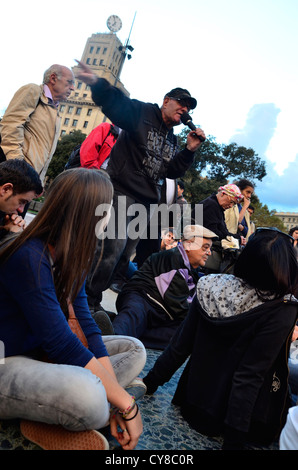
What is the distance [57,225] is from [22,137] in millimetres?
2274

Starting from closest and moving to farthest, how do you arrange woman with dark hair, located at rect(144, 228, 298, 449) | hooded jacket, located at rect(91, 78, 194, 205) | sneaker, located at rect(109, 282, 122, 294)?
woman with dark hair, located at rect(144, 228, 298, 449)
hooded jacket, located at rect(91, 78, 194, 205)
sneaker, located at rect(109, 282, 122, 294)

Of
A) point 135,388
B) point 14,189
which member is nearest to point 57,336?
point 135,388

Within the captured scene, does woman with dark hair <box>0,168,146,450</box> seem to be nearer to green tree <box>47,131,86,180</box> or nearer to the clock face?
green tree <box>47,131,86,180</box>

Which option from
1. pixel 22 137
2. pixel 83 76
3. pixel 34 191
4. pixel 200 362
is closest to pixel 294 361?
pixel 200 362

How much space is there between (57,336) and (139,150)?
225 centimetres

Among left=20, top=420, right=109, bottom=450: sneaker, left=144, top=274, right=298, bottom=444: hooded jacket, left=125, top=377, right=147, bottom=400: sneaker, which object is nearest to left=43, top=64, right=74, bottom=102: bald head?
left=144, top=274, right=298, bottom=444: hooded jacket

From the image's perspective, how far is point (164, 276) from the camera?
11.8ft

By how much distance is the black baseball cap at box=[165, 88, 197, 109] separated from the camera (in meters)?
3.40

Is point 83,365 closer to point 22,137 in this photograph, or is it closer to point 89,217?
point 89,217

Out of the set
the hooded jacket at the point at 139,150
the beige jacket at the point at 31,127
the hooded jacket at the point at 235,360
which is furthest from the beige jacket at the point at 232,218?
the hooded jacket at the point at 235,360

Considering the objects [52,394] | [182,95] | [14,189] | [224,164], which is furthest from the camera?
[224,164]

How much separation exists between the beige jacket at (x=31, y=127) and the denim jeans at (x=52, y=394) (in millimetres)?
2451

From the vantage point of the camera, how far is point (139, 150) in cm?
341

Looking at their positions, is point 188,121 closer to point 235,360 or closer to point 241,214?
point 235,360
